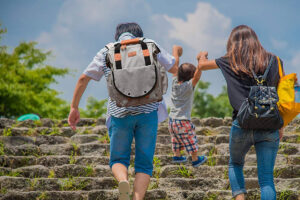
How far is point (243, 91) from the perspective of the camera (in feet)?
9.09

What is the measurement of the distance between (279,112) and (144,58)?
3.76 feet

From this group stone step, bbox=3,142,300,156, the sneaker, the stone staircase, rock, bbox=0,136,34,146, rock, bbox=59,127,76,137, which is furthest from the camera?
rock, bbox=59,127,76,137

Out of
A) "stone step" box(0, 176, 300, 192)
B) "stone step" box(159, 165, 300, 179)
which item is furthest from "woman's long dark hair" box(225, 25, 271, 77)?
"stone step" box(159, 165, 300, 179)

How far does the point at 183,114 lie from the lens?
5.00 meters

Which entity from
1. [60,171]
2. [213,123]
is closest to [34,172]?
[60,171]

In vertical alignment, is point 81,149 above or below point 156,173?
above

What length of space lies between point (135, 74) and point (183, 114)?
2355mm

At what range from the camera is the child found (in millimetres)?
4906

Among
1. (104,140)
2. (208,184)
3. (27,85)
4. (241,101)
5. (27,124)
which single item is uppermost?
(27,85)

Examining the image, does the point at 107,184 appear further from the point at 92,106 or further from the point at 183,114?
the point at 92,106

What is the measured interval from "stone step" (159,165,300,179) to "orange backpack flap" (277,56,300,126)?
193 centimetres

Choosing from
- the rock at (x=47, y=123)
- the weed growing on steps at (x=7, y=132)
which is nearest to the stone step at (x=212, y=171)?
the weed growing on steps at (x=7, y=132)

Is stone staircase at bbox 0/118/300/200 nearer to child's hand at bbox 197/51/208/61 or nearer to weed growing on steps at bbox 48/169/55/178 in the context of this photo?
weed growing on steps at bbox 48/169/55/178

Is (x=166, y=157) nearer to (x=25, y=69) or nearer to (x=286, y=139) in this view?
(x=286, y=139)
